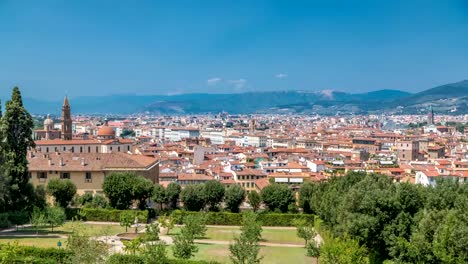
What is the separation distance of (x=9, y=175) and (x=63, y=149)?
41.5 m

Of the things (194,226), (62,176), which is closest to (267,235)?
(194,226)

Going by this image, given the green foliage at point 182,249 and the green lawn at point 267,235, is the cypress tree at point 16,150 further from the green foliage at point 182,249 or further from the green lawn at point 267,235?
the green foliage at point 182,249

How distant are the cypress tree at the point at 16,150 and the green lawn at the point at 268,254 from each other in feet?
57.8

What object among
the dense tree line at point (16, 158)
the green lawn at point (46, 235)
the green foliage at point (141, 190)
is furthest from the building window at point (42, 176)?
the green foliage at point (141, 190)

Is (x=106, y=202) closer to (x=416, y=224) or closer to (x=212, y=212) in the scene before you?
(x=212, y=212)

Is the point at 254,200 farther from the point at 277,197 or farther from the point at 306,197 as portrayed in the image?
the point at 306,197

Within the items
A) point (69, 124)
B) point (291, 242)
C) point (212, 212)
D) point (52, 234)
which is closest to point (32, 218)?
point (52, 234)

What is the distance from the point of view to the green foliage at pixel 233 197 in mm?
55500

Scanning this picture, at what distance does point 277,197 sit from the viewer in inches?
2192

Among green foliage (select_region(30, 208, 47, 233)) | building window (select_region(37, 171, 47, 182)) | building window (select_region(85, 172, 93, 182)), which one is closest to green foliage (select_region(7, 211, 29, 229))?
green foliage (select_region(30, 208, 47, 233))

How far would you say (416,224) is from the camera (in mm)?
33531

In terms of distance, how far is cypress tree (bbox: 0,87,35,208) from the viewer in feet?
163

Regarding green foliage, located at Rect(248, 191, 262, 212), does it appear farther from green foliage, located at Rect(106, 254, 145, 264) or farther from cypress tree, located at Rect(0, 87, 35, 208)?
green foliage, located at Rect(106, 254, 145, 264)

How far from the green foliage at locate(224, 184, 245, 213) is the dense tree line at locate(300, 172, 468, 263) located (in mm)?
17209
